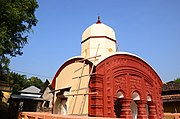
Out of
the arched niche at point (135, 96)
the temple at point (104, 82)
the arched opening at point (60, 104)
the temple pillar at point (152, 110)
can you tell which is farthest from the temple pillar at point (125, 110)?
the arched opening at point (60, 104)

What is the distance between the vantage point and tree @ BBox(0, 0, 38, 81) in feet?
31.9

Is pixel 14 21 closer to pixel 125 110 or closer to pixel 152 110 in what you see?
pixel 125 110

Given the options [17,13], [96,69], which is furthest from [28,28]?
[96,69]

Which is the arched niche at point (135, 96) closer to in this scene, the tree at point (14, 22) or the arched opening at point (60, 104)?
the arched opening at point (60, 104)

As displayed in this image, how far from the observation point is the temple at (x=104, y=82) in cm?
1032

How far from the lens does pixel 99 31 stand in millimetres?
13648

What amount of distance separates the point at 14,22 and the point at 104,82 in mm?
5921

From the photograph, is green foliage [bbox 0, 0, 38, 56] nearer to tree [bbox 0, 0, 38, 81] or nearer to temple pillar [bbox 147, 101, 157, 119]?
tree [bbox 0, 0, 38, 81]

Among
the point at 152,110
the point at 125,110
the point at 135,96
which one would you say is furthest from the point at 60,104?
the point at 152,110

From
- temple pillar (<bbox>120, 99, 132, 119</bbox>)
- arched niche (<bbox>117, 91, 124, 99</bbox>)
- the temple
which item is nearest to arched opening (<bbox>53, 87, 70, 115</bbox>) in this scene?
the temple

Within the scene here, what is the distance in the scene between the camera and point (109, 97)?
10359 millimetres

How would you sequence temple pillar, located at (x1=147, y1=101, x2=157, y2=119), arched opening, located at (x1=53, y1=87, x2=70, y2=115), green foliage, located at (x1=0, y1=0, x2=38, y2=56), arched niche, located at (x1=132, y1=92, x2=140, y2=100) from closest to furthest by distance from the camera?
green foliage, located at (x1=0, y1=0, x2=38, y2=56)
arched niche, located at (x1=132, y1=92, x2=140, y2=100)
temple pillar, located at (x1=147, y1=101, x2=157, y2=119)
arched opening, located at (x1=53, y1=87, x2=70, y2=115)

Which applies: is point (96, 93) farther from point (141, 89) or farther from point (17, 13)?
point (17, 13)

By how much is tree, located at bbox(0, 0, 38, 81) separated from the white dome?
12.5 ft
